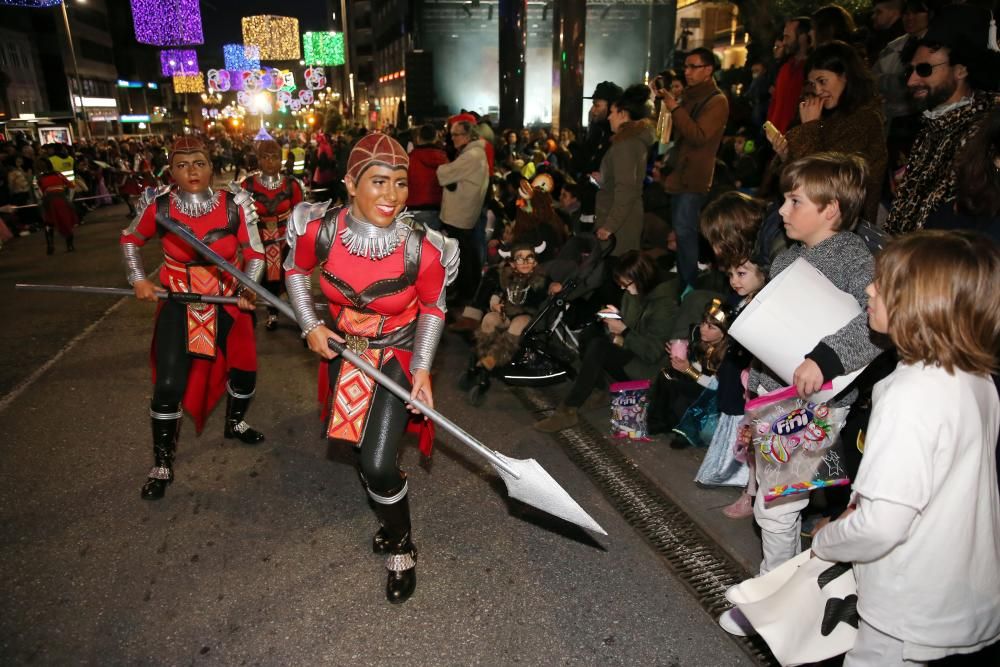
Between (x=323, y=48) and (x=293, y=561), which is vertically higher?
(x=323, y=48)

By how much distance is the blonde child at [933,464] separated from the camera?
179cm

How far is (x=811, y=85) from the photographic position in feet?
13.9

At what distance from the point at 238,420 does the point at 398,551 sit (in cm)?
220

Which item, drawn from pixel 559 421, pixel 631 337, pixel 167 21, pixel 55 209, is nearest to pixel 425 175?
pixel 631 337

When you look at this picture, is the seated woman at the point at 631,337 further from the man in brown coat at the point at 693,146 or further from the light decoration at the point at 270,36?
the light decoration at the point at 270,36

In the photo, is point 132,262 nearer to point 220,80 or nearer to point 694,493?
point 694,493

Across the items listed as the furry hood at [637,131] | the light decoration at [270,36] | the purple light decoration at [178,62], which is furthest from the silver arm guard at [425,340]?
the purple light decoration at [178,62]

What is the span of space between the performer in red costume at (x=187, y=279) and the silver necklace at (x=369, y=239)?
4.70ft

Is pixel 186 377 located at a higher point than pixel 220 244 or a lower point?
lower

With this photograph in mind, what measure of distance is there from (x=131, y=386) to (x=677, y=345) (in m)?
4.86

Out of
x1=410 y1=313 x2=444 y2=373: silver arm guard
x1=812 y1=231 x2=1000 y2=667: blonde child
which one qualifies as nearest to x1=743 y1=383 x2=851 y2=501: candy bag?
x1=812 y1=231 x2=1000 y2=667: blonde child

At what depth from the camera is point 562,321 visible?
590cm

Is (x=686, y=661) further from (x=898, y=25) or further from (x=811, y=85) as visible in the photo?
(x=898, y=25)

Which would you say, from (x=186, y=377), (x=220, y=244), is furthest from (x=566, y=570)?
(x=220, y=244)
